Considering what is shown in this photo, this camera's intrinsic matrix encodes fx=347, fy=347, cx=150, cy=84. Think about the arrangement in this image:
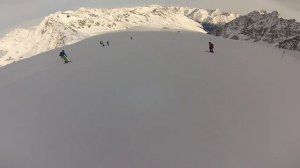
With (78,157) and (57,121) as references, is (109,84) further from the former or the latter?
(78,157)

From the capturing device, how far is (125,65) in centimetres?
2489

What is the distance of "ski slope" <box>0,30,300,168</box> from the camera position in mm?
14961

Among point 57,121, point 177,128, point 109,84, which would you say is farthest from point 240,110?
point 57,121

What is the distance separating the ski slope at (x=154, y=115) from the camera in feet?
49.1

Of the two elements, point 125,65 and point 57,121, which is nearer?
point 57,121

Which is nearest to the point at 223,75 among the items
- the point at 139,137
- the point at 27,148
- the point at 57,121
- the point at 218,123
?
the point at 218,123

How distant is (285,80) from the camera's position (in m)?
23.2

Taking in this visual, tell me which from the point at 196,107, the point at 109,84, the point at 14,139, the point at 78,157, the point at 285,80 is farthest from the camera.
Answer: the point at 285,80

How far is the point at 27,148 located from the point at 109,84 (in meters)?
6.95

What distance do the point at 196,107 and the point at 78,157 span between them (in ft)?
22.4

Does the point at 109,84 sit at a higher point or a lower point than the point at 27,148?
higher

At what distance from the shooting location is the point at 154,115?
17.7 m

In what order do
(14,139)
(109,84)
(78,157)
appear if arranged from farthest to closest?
(109,84) → (14,139) → (78,157)

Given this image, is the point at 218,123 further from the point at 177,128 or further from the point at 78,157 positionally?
the point at 78,157
